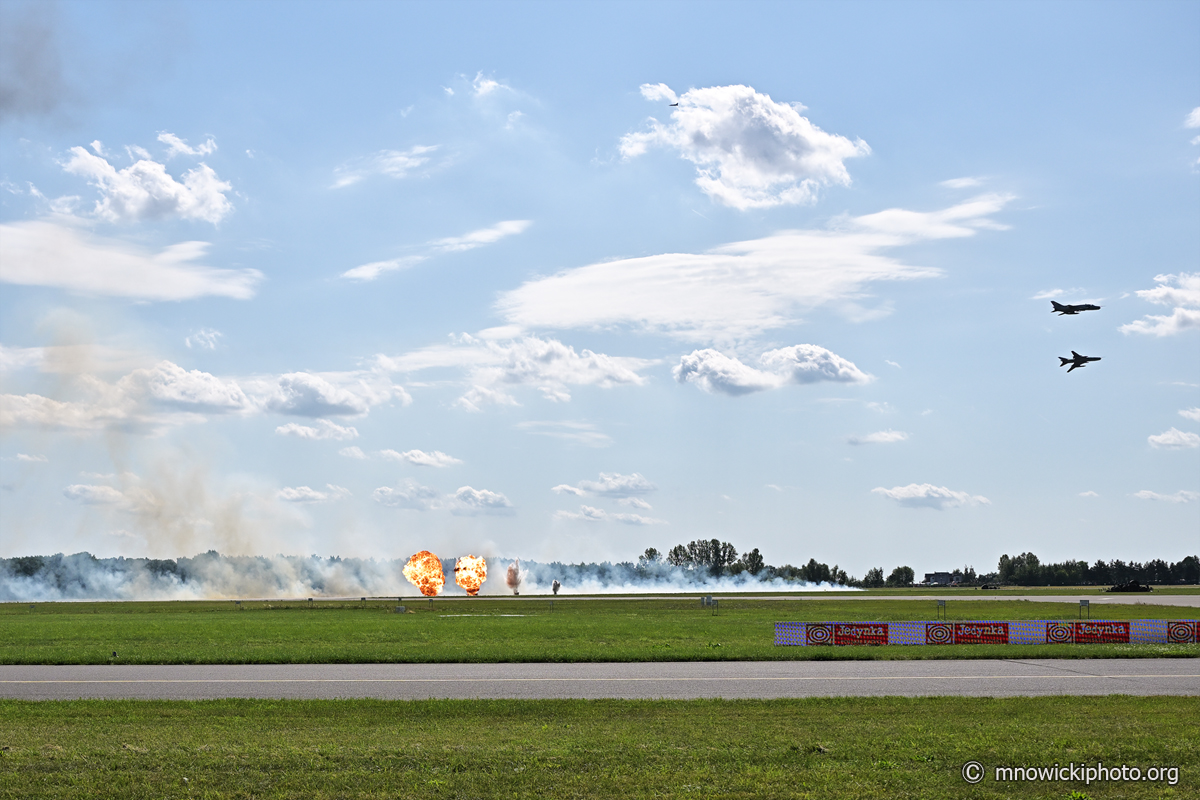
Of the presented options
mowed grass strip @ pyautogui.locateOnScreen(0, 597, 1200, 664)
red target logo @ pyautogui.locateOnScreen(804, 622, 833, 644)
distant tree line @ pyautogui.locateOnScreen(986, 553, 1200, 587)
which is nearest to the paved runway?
mowed grass strip @ pyautogui.locateOnScreen(0, 597, 1200, 664)

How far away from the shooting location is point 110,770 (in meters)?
13.6

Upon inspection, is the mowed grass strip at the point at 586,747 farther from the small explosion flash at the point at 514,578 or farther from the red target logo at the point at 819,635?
the small explosion flash at the point at 514,578

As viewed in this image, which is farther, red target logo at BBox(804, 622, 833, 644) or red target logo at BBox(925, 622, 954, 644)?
red target logo at BBox(804, 622, 833, 644)

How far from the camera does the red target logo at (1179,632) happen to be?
35562 millimetres

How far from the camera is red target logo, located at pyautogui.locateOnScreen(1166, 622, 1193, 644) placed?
35.6m

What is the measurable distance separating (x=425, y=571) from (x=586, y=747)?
108925 millimetres

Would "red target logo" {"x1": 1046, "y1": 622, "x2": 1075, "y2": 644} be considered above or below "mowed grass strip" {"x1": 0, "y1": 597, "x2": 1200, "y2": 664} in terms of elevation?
above

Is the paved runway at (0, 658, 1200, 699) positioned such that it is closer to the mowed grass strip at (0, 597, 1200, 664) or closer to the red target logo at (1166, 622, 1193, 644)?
the mowed grass strip at (0, 597, 1200, 664)

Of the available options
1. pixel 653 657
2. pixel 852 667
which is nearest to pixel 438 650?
pixel 653 657

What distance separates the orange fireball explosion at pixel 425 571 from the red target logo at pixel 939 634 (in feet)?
298

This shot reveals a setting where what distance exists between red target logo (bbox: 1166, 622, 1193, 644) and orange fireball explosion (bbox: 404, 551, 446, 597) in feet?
312
